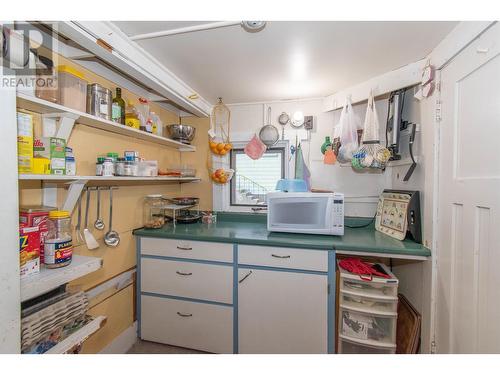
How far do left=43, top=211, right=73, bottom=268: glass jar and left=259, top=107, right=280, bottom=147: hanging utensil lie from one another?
1.62 meters

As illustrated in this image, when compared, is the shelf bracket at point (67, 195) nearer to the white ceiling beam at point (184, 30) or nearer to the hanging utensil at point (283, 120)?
the white ceiling beam at point (184, 30)

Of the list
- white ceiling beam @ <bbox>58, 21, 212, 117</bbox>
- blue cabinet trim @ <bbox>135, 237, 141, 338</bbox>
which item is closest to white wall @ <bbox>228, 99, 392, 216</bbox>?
white ceiling beam @ <bbox>58, 21, 212, 117</bbox>

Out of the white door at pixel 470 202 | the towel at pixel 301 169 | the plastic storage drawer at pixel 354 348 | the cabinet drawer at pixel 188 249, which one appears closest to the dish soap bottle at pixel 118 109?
the cabinet drawer at pixel 188 249

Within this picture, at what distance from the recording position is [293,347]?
4.73 ft

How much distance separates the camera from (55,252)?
88cm

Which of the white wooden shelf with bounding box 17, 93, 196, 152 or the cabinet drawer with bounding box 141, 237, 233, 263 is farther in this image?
the cabinet drawer with bounding box 141, 237, 233, 263

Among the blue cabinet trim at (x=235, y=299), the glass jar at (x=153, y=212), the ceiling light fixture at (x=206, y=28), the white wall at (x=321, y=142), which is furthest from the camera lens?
the white wall at (x=321, y=142)

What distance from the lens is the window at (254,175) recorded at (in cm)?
217

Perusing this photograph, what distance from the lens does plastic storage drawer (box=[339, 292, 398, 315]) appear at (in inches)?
52.4

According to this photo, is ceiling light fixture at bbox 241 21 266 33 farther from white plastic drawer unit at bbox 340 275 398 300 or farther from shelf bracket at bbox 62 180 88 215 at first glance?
white plastic drawer unit at bbox 340 275 398 300

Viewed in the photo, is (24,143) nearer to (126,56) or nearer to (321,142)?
(126,56)

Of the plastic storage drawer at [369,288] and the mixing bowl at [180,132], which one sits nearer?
the plastic storage drawer at [369,288]

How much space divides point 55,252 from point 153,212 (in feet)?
3.41

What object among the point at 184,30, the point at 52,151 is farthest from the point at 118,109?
the point at 184,30
